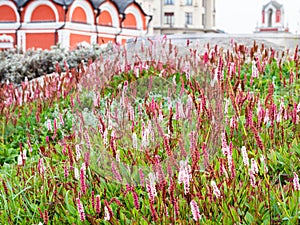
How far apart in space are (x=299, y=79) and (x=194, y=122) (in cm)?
193

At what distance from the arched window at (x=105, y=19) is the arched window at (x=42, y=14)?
2.11 metres

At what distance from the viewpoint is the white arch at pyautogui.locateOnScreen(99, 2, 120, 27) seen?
21.5 metres

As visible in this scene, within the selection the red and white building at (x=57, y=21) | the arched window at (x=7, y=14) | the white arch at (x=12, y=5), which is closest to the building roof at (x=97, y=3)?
the red and white building at (x=57, y=21)

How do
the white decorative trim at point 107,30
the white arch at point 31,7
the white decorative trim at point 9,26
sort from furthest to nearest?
the white decorative trim at point 107,30 < the white decorative trim at point 9,26 < the white arch at point 31,7

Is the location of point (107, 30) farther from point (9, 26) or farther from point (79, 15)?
point (9, 26)

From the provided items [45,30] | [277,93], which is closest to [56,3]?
[45,30]

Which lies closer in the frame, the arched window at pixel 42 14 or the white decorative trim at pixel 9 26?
the arched window at pixel 42 14

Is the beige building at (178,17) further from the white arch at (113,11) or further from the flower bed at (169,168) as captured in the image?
the flower bed at (169,168)

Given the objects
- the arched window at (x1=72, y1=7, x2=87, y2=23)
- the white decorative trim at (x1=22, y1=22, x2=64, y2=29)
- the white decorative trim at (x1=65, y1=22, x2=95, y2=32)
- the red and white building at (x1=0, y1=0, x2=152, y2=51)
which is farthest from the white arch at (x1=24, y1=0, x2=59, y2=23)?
the white decorative trim at (x1=65, y1=22, x2=95, y2=32)

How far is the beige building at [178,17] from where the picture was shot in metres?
56.5

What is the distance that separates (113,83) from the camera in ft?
18.4

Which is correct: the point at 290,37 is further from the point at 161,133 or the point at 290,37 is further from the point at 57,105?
the point at 161,133

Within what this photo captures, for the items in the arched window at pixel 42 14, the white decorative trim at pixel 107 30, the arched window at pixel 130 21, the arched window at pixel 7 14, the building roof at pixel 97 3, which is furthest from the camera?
the arched window at pixel 130 21

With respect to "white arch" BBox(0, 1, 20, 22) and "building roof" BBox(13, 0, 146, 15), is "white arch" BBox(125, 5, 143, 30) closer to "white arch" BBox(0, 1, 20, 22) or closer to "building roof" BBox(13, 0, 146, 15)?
"building roof" BBox(13, 0, 146, 15)
